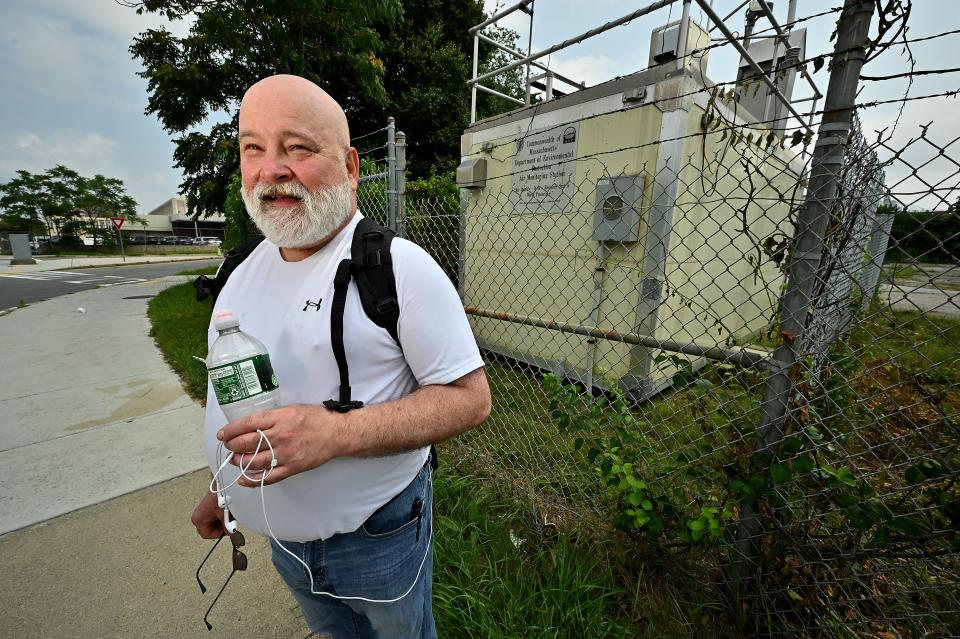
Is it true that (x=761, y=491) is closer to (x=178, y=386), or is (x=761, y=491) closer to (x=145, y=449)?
(x=145, y=449)

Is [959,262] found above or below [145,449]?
above

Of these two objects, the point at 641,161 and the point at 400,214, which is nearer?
the point at 400,214

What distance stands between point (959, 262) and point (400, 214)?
8.68 ft

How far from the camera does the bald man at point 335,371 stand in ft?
3.42

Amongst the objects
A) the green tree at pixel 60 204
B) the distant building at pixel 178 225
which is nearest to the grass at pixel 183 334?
the green tree at pixel 60 204

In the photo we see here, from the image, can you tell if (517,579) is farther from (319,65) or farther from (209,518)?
(319,65)

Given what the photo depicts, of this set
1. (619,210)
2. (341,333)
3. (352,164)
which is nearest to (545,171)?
(619,210)

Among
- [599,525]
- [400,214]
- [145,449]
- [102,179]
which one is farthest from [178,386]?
[102,179]

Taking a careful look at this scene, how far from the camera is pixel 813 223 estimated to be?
127cm

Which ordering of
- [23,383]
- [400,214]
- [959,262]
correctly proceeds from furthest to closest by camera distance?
1. [23,383]
2. [400,214]
3. [959,262]

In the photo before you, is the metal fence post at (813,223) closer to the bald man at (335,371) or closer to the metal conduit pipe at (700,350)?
the metal conduit pipe at (700,350)

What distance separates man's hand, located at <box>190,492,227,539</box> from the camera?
51.8 inches

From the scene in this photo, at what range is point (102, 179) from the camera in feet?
112

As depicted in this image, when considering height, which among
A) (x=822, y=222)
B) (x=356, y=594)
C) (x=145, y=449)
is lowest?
(x=145, y=449)
